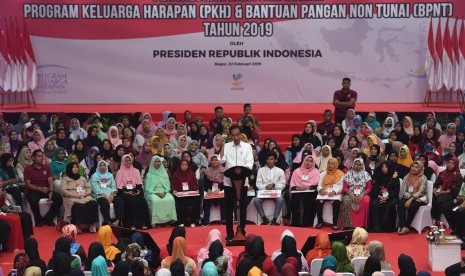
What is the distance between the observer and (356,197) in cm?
1452

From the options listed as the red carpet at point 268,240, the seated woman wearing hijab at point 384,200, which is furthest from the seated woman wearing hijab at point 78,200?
the seated woman wearing hijab at point 384,200

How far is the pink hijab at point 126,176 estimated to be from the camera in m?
14.9

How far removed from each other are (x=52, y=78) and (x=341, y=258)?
10217mm

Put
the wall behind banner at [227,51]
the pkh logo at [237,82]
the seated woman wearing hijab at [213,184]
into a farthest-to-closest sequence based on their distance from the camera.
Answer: the pkh logo at [237,82] < the wall behind banner at [227,51] < the seated woman wearing hijab at [213,184]

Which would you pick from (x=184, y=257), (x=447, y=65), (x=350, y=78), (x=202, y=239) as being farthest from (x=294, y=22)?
(x=184, y=257)

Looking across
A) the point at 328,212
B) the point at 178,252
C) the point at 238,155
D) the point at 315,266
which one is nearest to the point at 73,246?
the point at 178,252

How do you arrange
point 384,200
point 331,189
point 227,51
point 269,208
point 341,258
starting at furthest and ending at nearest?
point 227,51 < point 269,208 < point 331,189 < point 384,200 < point 341,258

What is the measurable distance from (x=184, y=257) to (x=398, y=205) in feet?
13.7

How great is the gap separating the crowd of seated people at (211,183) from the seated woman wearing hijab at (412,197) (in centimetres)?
1

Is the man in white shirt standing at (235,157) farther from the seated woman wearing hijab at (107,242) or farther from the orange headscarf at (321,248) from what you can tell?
the seated woman wearing hijab at (107,242)

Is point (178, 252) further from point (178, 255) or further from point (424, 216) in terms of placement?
point (424, 216)

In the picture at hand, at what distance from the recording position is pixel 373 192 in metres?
14.6

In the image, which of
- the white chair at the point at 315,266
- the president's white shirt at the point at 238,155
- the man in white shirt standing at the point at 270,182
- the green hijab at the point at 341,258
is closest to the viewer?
the green hijab at the point at 341,258

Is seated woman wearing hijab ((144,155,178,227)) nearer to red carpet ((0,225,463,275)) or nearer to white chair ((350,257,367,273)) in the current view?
red carpet ((0,225,463,275))
